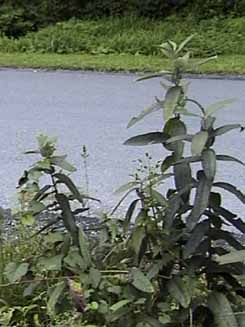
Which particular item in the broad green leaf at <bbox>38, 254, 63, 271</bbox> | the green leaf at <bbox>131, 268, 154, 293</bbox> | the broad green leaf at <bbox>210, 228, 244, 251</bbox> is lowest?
the green leaf at <bbox>131, 268, 154, 293</bbox>

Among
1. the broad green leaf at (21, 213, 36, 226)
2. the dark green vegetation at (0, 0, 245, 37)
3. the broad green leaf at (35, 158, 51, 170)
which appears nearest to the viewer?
the broad green leaf at (35, 158, 51, 170)

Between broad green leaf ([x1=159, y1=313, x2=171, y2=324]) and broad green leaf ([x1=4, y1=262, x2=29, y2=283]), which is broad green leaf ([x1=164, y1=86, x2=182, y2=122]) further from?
broad green leaf ([x1=4, y1=262, x2=29, y2=283])

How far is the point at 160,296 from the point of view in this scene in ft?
9.05

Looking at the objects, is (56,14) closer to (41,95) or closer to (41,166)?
(41,95)

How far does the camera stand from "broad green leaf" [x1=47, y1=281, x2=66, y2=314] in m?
2.74

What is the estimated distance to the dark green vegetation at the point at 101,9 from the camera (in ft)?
57.4

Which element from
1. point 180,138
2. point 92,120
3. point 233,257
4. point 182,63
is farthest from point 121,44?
point 233,257

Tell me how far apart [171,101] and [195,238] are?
449 millimetres

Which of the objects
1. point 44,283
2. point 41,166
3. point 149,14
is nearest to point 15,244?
point 44,283

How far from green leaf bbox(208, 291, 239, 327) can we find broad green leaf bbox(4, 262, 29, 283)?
2.21 feet

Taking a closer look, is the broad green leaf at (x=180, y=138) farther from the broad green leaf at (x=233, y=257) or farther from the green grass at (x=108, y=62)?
the green grass at (x=108, y=62)

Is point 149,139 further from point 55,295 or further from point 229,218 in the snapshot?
point 55,295

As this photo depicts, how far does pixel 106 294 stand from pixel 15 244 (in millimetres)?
919

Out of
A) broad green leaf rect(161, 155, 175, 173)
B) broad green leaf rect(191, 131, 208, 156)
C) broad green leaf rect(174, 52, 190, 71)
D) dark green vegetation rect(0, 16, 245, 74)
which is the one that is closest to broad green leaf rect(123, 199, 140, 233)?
broad green leaf rect(161, 155, 175, 173)
